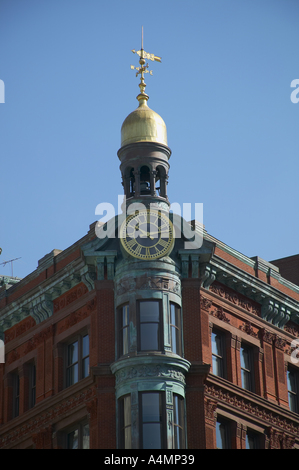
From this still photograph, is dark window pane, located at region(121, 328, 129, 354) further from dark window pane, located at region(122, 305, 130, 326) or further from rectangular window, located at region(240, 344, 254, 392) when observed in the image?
rectangular window, located at region(240, 344, 254, 392)

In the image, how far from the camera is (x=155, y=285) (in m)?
65.1

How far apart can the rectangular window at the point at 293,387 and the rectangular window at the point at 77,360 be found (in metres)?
11.3

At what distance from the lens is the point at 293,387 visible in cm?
7344

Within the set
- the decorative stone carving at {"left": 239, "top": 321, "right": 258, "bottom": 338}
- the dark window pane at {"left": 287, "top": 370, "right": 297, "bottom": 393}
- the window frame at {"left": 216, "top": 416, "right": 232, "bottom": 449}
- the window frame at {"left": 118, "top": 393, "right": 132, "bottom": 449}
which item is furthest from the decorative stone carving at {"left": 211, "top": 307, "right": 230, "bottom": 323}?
the window frame at {"left": 118, "top": 393, "right": 132, "bottom": 449}

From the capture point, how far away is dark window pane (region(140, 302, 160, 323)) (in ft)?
212

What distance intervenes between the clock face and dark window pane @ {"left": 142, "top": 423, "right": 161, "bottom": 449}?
774 cm

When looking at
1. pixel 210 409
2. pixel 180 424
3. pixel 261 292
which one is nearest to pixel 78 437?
pixel 180 424

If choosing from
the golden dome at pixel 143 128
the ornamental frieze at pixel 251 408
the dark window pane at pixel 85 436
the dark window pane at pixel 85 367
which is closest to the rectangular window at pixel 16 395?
the dark window pane at pixel 85 367

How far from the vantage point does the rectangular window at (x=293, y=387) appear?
72875 mm

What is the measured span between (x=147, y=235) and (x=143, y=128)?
237 inches
